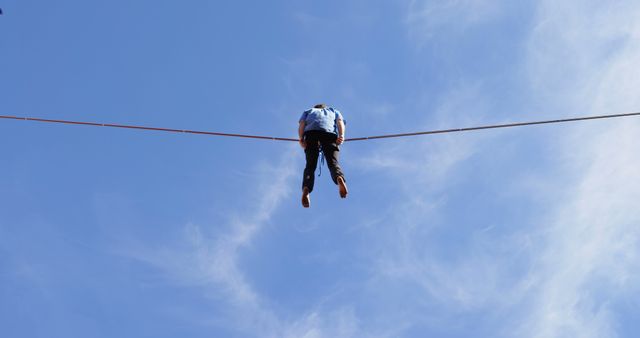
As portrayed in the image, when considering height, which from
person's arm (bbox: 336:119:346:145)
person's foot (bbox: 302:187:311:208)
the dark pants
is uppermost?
person's arm (bbox: 336:119:346:145)

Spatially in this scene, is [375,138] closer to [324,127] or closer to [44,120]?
[324,127]

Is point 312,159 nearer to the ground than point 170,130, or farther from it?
nearer to the ground

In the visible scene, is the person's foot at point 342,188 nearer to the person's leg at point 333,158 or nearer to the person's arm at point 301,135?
the person's leg at point 333,158

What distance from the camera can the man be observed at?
1378 centimetres

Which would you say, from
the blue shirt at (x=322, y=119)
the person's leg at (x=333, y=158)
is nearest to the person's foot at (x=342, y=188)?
the person's leg at (x=333, y=158)

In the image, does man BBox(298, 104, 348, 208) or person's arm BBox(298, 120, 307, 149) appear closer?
A: man BBox(298, 104, 348, 208)

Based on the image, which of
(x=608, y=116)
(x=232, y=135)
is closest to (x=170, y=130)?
(x=232, y=135)

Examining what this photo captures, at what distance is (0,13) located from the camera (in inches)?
520

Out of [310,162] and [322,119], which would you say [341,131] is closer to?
[322,119]

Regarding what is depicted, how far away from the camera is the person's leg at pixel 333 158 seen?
13453 mm

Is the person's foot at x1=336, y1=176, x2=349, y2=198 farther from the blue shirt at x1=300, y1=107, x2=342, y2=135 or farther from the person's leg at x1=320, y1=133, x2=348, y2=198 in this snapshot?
the blue shirt at x1=300, y1=107, x2=342, y2=135

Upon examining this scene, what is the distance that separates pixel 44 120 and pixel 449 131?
6437 millimetres

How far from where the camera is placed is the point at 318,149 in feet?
46.6

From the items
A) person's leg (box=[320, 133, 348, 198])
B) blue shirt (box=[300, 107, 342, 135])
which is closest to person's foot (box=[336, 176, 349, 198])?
person's leg (box=[320, 133, 348, 198])
